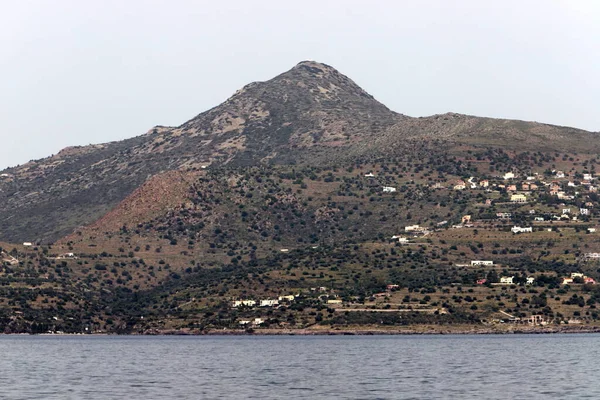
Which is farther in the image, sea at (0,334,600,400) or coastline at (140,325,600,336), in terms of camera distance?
coastline at (140,325,600,336)

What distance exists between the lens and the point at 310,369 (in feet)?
393

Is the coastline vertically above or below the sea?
above

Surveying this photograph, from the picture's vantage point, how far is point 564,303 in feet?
643

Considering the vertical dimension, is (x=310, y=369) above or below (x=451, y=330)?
below

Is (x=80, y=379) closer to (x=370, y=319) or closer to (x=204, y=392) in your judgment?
(x=204, y=392)

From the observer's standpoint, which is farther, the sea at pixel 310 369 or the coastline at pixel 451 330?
the coastline at pixel 451 330

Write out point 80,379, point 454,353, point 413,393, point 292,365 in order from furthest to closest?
point 454,353 → point 292,365 → point 80,379 → point 413,393

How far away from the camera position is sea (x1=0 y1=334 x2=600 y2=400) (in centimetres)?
9506

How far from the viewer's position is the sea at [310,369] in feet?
312

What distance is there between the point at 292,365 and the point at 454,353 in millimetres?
25500

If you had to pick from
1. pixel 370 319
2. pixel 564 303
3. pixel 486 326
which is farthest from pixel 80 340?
pixel 564 303

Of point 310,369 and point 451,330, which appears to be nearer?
point 310,369

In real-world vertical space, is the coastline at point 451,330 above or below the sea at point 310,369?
above

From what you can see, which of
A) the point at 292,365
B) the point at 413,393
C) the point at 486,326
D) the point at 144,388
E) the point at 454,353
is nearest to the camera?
the point at 413,393
